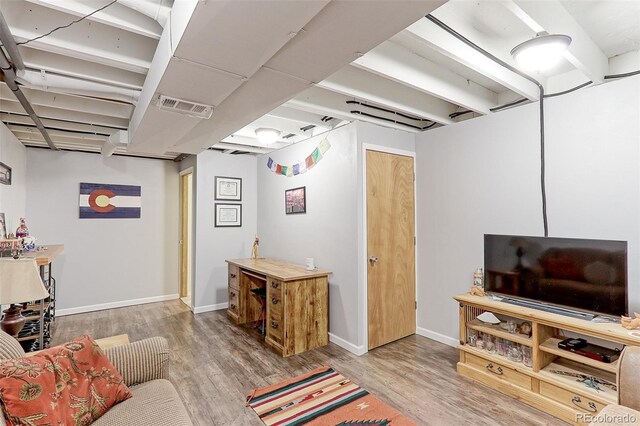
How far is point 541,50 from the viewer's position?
1.95 m

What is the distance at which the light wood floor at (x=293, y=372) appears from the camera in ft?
7.38

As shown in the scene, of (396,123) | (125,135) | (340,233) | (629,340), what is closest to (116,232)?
(125,135)

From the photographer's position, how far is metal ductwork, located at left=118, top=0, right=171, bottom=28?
1568 mm

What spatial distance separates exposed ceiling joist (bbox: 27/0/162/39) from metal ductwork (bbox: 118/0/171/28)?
105 mm

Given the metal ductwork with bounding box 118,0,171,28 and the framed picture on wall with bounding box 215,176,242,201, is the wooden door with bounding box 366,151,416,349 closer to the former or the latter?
the metal ductwork with bounding box 118,0,171,28

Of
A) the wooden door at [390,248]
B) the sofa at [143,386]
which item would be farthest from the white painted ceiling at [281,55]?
the sofa at [143,386]

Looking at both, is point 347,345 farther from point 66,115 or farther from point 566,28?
point 66,115

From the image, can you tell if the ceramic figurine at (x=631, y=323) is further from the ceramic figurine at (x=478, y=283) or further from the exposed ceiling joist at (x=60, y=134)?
the exposed ceiling joist at (x=60, y=134)

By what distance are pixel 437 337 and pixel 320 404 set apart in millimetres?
1720

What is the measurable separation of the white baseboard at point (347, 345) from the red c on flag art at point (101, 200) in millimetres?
3873

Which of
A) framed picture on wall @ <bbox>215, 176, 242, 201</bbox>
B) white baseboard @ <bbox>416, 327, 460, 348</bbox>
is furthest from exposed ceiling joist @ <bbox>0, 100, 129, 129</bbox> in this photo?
white baseboard @ <bbox>416, 327, 460, 348</bbox>

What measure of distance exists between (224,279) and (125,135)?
244cm

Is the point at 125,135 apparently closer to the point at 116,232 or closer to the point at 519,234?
the point at 116,232

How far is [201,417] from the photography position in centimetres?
223
